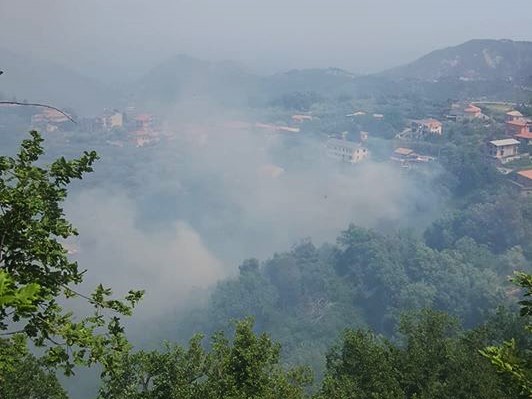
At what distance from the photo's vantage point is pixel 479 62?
13538 centimetres

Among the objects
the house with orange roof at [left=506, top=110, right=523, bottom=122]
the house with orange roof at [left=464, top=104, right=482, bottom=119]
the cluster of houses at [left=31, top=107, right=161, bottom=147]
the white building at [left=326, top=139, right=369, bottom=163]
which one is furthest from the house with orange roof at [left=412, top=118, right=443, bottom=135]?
the cluster of houses at [left=31, top=107, right=161, bottom=147]

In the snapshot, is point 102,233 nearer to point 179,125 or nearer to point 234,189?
point 234,189

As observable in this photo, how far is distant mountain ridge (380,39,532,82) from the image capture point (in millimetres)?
123312

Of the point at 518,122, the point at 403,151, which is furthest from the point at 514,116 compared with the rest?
the point at 403,151

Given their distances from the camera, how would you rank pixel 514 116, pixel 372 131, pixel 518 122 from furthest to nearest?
1. pixel 372 131
2. pixel 514 116
3. pixel 518 122

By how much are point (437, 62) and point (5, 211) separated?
540ft

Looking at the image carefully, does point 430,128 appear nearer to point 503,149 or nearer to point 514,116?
point 514,116

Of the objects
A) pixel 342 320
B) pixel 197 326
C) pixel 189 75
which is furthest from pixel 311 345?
pixel 189 75

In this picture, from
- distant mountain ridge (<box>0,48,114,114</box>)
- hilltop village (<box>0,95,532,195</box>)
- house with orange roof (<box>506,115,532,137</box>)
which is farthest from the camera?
distant mountain ridge (<box>0,48,114,114</box>)

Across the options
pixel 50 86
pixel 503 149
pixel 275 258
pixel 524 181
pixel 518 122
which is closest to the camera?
pixel 275 258

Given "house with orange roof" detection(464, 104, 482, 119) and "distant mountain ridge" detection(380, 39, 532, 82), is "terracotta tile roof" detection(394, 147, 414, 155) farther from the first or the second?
"distant mountain ridge" detection(380, 39, 532, 82)

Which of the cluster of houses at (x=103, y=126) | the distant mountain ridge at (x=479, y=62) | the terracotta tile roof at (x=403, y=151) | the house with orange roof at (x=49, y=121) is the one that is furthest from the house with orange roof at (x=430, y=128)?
the house with orange roof at (x=49, y=121)

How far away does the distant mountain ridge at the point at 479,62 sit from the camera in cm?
12331

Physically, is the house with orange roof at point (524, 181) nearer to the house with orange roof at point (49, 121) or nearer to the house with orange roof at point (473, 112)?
the house with orange roof at point (473, 112)
